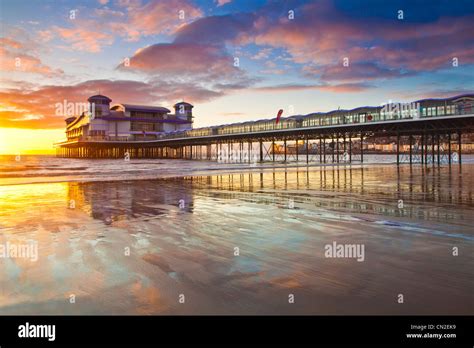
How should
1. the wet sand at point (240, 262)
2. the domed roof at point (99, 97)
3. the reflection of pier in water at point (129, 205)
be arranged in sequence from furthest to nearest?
the domed roof at point (99, 97) → the reflection of pier in water at point (129, 205) → the wet sand at point (240, 262)

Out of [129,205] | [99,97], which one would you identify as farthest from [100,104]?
[129,205]

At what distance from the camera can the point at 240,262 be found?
5.64 m

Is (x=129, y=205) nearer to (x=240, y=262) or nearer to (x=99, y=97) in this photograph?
(x=240, y=262)

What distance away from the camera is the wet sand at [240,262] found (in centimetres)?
Answer: 417

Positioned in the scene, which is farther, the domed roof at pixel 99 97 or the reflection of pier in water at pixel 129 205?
the domed roof at pixel 99 97

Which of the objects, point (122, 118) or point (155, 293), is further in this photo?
point (122, 118)

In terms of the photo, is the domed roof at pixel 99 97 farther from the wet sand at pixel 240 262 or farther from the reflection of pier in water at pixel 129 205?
the wet sand at pixel 240 262

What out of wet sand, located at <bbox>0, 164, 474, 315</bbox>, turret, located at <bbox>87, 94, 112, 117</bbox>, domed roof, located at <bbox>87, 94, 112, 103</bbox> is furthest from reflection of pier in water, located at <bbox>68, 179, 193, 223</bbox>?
domed roof, located at <bbox>87, 94, 112, 103</bbox>

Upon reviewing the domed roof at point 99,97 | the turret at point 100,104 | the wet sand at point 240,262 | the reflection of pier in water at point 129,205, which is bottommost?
the wet sand at point 240,262

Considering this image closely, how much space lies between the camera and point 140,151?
120m

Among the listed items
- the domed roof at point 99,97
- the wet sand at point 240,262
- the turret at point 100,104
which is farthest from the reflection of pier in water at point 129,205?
the domed roof at point 99,97
